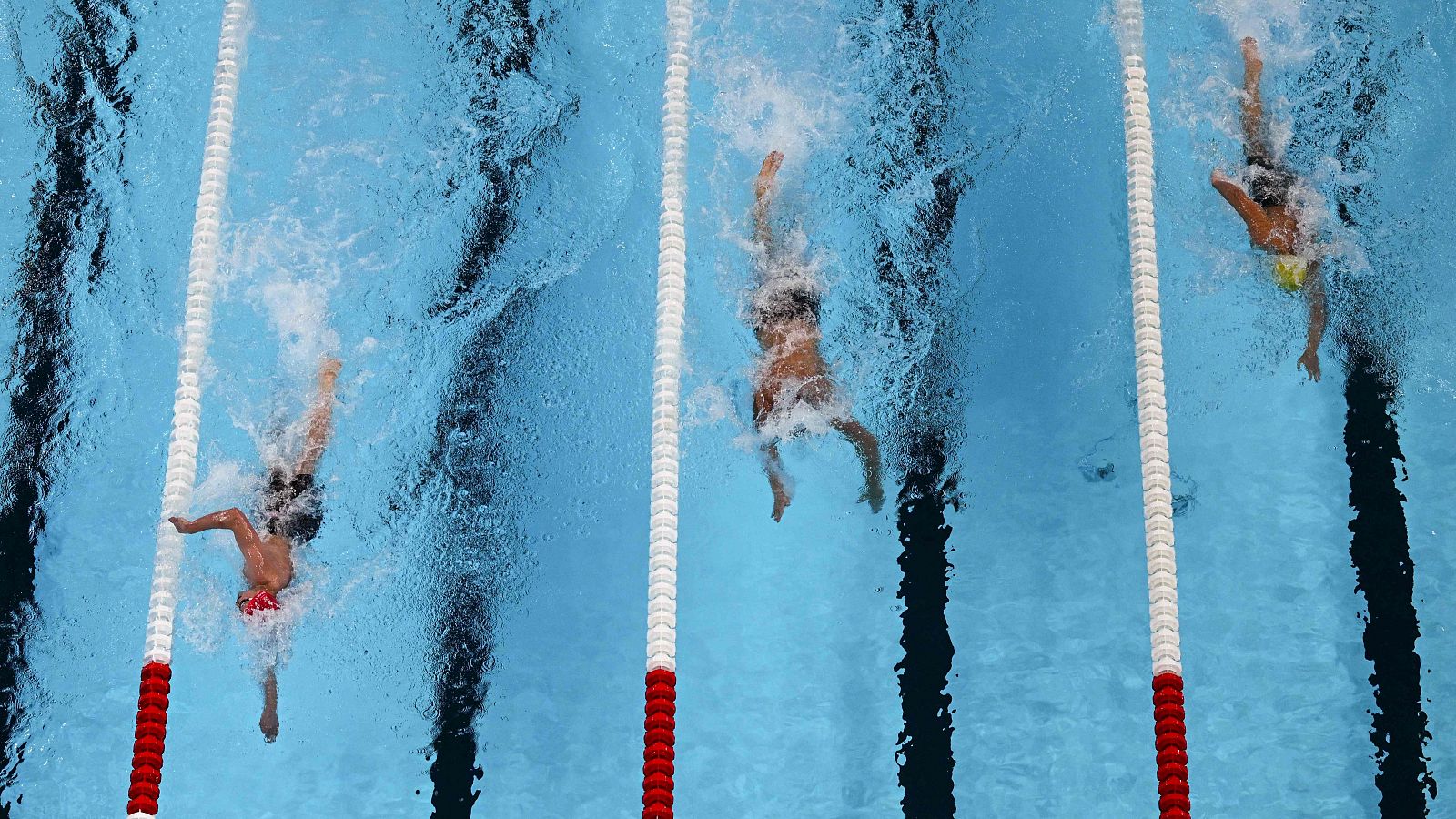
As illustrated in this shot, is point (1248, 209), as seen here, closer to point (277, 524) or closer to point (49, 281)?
point (277, 524)

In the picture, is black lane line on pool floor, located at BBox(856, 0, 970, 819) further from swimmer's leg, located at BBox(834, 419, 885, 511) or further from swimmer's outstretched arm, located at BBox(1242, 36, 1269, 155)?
swimmer's outstretched arm, located at BBox(1242, 36, 1269, 155)

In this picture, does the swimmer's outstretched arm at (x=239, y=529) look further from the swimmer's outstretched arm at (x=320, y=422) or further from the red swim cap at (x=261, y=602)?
the swimmer's outstretched arm at (x=320, y=422)

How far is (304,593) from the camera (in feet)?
16.8

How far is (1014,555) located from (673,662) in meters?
1.36

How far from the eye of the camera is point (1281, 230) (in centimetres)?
532

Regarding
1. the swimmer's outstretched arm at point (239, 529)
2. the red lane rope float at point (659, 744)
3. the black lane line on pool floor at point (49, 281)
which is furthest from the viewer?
the black lane line on pool floor at point (49, 281)

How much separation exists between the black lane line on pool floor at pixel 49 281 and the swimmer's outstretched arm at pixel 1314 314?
4.38m

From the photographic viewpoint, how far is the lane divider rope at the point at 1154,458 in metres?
4.35

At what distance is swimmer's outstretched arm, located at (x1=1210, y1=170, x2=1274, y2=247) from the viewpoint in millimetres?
5250

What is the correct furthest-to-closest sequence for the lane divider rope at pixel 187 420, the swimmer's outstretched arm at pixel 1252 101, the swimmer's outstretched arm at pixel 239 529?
the swimmer's outstretched arm at pixel 1252 101 → the swimmer's outstretched arm at pixel 239 529 → the lane divider rope at pixel 187 420

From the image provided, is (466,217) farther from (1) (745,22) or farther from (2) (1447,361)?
(2) (1447,361)

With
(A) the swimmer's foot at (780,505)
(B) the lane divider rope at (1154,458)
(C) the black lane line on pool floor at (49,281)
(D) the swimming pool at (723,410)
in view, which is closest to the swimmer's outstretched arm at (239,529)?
(D) the swimming pool at (723,410)

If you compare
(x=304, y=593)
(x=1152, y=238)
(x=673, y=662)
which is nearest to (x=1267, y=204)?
(x=1152, y=238)

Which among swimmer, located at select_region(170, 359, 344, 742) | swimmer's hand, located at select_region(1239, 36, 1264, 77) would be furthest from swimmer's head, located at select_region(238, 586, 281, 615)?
swimmer's hand, located at select_region(1239, 36, 1264, 77)
